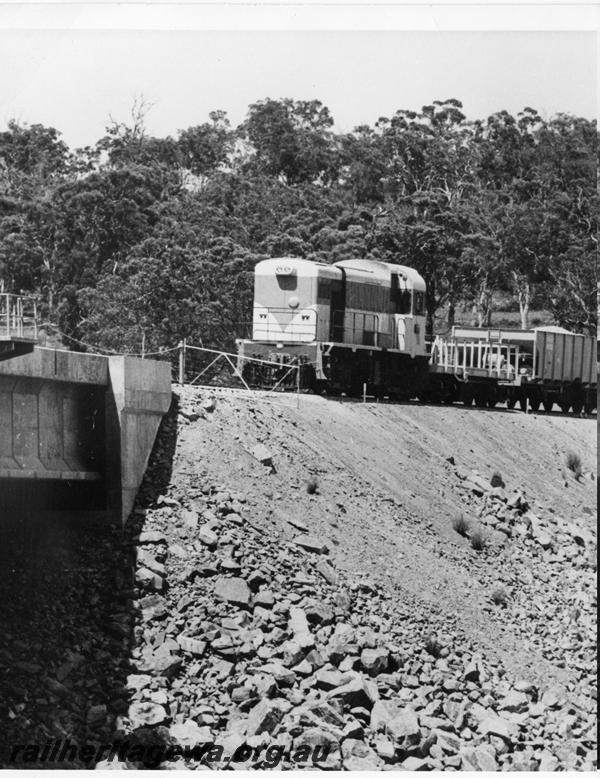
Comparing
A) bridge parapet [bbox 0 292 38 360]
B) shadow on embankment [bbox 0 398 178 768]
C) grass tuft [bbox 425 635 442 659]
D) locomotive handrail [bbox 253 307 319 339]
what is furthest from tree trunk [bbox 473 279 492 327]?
bridge parapet [bbox 0 292 38 360]

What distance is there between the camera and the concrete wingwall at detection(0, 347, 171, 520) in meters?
18.0

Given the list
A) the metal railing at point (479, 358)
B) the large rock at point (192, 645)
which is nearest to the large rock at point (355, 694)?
the large rock at point (192, 645)

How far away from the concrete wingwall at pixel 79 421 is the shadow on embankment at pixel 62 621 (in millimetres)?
259

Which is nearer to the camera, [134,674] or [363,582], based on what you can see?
[134,674]

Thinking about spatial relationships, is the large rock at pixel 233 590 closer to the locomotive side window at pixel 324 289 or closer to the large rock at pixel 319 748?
the large rock at pixel 319 748

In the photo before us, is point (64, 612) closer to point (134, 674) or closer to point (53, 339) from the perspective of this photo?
point (134, 674)

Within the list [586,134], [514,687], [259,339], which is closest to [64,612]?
[514,687]

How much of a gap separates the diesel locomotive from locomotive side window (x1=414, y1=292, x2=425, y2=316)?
42mm

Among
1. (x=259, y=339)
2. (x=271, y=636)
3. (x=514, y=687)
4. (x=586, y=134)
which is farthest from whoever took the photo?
(x=586, y=134)

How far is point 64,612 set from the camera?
17.5 m

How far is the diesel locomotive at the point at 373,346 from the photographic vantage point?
1205 inches

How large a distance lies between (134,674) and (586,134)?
4212 centimetres

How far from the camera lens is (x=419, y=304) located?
114ft

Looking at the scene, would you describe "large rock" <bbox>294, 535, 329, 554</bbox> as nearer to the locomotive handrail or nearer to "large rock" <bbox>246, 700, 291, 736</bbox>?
"large rock" <bbox>246, 700, 291, 736</bbox>
